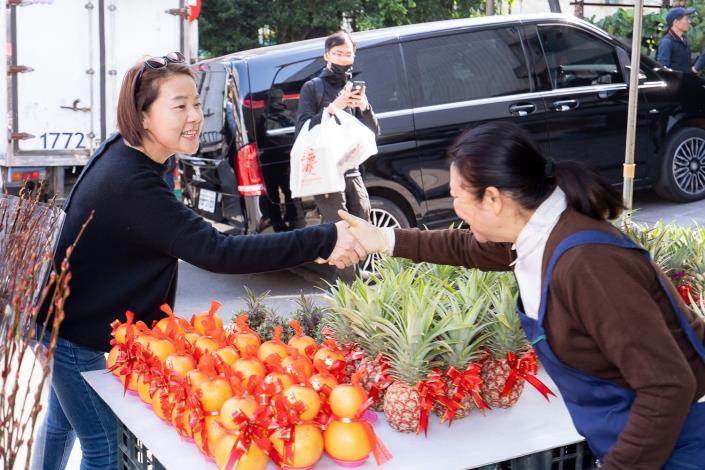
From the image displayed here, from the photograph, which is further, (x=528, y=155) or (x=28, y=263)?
(x=528, y=155)

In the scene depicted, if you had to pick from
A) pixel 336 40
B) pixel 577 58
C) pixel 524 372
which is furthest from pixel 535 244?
pixel 577 58

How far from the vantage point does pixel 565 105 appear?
8047mm

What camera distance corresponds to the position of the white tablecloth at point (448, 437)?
2.32 m

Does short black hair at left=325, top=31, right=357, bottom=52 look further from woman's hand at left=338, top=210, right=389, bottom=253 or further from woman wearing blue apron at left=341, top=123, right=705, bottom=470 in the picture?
woman wearing blue apron at left=341, top=123, right=705, bottom=470

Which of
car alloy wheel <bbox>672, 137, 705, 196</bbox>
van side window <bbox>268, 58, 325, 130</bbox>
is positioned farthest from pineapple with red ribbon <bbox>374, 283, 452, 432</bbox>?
car alloy wheel <bbox>672, 137, 705, 196</bbox>

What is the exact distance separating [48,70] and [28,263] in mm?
7081

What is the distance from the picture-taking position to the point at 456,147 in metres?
2.24

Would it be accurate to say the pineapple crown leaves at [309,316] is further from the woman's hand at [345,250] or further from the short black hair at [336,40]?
the short black hair at [336,40]

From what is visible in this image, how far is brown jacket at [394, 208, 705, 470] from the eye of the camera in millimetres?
1874

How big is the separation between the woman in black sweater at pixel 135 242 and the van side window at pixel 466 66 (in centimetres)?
468

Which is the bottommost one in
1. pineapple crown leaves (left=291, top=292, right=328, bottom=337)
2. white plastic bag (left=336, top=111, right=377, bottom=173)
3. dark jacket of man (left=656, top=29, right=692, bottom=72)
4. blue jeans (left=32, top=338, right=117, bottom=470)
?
blue jeans (left=32, top=338, right=117, bottom=470)

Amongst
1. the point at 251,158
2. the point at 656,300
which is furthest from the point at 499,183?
the point at 251,158

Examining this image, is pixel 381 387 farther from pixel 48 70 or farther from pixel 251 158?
pixel 48 70

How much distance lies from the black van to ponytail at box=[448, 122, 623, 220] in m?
4.78
